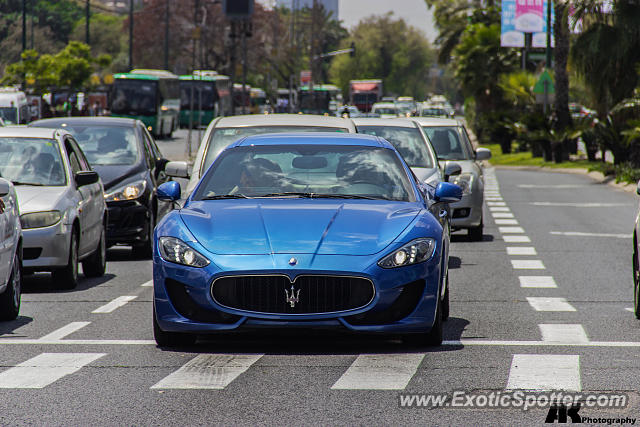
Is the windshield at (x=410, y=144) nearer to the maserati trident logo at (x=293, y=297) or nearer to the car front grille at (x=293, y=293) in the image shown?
the car front grille at (x=293, y=293)

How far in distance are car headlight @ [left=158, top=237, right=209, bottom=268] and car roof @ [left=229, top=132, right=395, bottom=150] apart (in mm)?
1692

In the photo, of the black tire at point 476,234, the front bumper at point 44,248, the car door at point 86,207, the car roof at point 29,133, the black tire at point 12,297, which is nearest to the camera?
the black tire at point 12,297

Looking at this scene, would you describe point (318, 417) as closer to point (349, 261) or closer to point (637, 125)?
point (349, 261)

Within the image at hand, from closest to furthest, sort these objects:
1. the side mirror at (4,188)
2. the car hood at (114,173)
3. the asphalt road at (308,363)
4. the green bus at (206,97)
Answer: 1. the asphalt road at (308,363)
2. the side mirror at (4,188)
3. the car hood at (114,173)
4. the green bus at (206,97)

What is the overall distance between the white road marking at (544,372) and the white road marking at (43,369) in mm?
2566

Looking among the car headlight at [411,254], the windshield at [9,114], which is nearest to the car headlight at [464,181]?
the car headlight at [411,254]

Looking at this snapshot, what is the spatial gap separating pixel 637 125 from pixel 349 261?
28205 millimetres

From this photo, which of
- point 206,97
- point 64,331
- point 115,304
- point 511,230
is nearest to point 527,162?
point 511,230

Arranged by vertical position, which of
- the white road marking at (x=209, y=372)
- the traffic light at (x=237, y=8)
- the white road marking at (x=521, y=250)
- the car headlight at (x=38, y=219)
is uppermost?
the traffic light at (x=237, y=8)

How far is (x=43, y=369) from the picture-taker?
26.3 ft

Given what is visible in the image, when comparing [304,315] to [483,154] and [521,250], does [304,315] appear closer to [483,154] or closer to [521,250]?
[521,250]

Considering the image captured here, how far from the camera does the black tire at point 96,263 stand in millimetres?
14477

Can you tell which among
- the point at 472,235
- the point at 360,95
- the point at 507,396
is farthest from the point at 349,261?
the point at 360,95

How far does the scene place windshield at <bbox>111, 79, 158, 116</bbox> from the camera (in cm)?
6700
